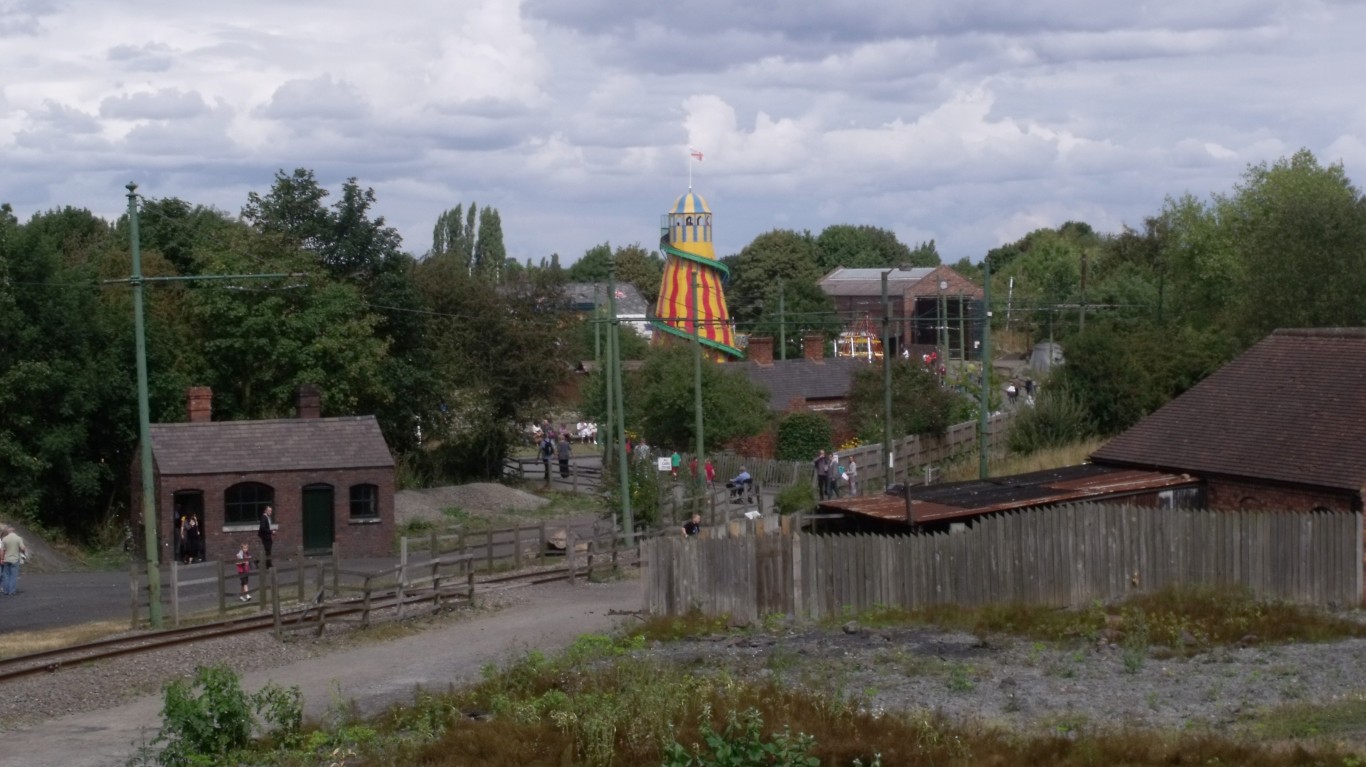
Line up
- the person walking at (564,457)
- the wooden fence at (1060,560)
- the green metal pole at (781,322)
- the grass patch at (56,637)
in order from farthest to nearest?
the green metal pole at (781,322) < the person walking at (564,457) < the grass patch at (56,637) < the wooden fence at (1060,560)

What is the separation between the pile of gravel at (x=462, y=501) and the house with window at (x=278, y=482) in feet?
17.2

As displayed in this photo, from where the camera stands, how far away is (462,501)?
159 feet

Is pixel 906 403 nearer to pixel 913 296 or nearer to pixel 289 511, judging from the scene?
pixel 289 511

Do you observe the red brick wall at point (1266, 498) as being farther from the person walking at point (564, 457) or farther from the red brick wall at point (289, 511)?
the person walking at point (564, 457)

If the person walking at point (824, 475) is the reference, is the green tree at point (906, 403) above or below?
above

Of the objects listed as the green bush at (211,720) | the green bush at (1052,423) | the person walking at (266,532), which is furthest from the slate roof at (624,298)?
the green bush at (211,720)

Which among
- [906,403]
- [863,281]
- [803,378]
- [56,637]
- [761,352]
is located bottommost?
[56,637]

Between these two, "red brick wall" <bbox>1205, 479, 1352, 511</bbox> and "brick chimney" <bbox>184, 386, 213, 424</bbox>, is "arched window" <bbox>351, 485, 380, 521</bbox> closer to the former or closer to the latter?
"brick chimney" <bbox>184, 386, 213, 424</bbox>

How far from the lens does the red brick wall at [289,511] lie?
38094mm

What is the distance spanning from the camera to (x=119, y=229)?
8312cm

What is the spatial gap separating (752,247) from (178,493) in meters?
93.7

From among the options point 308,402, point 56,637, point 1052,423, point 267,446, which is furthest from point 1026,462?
point 56,637

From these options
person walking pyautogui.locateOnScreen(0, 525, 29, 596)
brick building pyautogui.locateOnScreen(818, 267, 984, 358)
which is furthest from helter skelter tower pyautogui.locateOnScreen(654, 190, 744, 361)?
person walking pyautogui.locateOnScreen(0, 525, 29, 596)

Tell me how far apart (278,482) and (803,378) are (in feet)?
85.6
